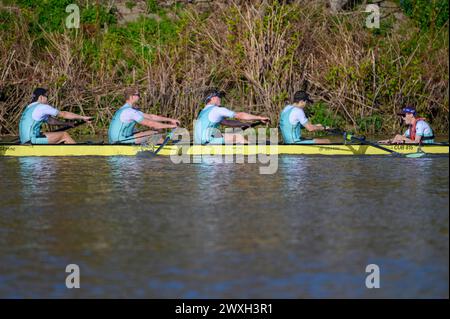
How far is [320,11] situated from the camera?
27.1 m

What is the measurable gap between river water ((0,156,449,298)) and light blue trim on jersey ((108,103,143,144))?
133 cm

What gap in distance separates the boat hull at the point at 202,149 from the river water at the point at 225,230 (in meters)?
Result: 0.76

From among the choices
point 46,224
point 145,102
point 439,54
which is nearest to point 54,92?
point 145,102

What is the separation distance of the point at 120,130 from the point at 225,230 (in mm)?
8069

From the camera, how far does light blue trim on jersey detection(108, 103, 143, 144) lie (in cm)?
2102

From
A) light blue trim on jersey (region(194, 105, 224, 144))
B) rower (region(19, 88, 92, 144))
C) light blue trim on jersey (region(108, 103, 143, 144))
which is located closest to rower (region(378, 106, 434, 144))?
light blue trim on jersey (region(194, 105, 224, 144))

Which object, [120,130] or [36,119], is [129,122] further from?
[36,119]

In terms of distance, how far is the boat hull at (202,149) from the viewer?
20.5 m

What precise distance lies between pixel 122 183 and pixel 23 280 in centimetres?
669

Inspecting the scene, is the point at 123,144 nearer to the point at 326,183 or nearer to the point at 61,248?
the point at 326,183

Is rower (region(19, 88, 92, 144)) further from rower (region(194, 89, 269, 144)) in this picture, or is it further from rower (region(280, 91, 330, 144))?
rower (region(280, 91, 330, 144))

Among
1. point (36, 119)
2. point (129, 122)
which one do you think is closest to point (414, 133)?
point (129, 122)

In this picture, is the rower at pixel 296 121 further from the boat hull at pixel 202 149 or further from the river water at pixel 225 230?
the river water at pixel 225 230

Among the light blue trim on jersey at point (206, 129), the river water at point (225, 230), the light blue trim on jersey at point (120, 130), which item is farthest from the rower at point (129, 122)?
the river water at point (225, 230)
